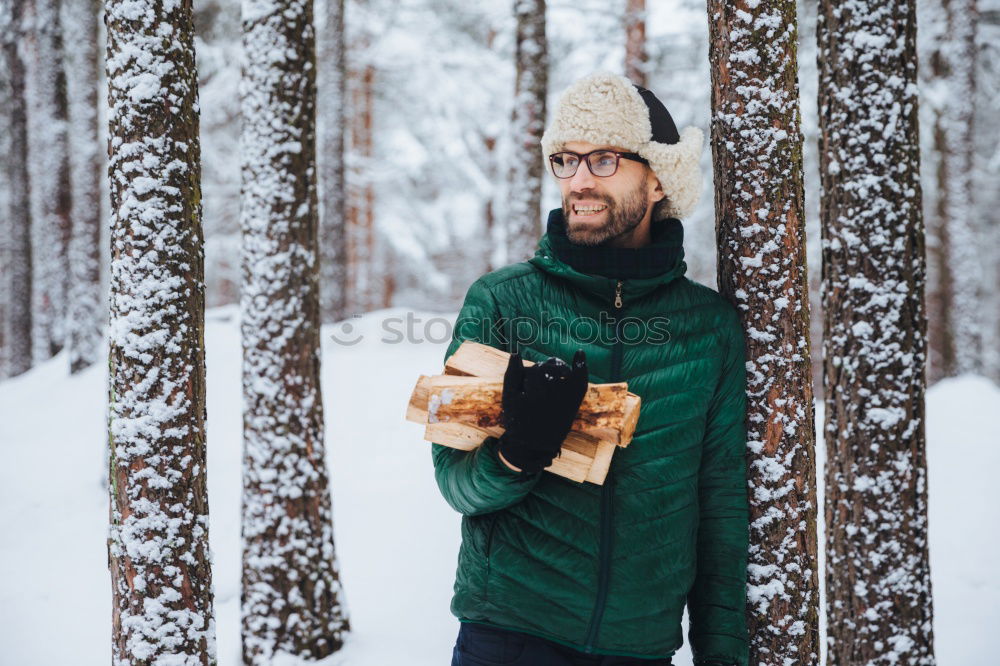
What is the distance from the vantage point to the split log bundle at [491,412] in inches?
75.7

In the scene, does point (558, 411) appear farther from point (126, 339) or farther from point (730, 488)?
point (126, 339)

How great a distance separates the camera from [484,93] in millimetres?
17172

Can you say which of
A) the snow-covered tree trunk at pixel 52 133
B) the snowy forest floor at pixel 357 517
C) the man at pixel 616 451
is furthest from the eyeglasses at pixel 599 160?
the snow-covered tree trunk at pixel 52 133

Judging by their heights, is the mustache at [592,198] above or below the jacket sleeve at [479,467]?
above

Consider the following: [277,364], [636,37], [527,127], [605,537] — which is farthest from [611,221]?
[636,37]

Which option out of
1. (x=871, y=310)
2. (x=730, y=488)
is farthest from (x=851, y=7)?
(x=730, y=488)

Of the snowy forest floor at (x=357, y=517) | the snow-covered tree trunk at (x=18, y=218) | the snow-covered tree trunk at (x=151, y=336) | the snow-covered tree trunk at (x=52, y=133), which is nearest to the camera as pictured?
the snow-covered tree trunk at (x=151, y=336)

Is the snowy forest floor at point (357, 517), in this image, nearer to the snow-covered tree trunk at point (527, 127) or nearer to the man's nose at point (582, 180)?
the snow-covered tree trunk at point (527, 127)

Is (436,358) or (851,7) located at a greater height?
(851,7)

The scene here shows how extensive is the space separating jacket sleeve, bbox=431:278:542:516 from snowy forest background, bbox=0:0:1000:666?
2735 mm

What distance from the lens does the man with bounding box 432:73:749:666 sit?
6.77 feet

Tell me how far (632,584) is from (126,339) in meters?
1.81

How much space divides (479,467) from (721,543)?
0.86 metres

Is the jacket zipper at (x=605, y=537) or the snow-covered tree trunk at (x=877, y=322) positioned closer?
the jacket zipper at (x=605, y=537)
